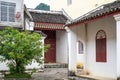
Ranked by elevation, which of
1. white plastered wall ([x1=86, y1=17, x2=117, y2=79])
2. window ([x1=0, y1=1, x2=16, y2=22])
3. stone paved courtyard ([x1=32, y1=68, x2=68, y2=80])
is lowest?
stone paved courtyard ([x1=32, y1=68, x2=68, y2=80])

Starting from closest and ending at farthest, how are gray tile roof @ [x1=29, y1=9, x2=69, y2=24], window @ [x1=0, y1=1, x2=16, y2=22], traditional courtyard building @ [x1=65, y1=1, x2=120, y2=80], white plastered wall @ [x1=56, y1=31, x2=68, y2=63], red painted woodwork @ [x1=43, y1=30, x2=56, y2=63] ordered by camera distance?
traditional courtyard building @ [x1=65, y1=1, x2=120, y2=80] < window @ [x1=0, y1=1, x2=16, y2=22] < gray tile roof @ [x1=29, y1=9, x2=69, y2=24] < white plastered wall @ [x1=56, y1=31, x2=68, y2=63] < red painted woodwork @ [x1=43, y1=30, x2=56, y2=63]

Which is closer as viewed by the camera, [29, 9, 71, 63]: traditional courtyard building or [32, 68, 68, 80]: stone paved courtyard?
[32, 68, 68, 80]: stone paved courtyard

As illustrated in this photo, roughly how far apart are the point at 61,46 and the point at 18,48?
447 inches

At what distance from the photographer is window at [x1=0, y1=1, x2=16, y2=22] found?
19.8m

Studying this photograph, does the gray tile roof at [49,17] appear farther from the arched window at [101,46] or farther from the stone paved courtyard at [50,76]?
the arched window at [101,46]

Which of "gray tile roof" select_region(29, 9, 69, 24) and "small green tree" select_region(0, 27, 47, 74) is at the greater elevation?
"gray tile roof" select_region(29, 9, 69, 24)

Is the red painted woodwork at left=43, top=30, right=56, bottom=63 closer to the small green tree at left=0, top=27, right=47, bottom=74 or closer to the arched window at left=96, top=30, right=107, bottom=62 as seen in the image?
the small green tree at left=0, top=27, right=47, bottom=74

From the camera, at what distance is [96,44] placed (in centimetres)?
1395

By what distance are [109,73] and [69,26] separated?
11.4 ft

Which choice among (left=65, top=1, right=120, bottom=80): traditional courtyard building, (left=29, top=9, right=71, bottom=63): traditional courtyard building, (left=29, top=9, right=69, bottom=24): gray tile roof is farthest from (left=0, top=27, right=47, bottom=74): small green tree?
(left=29, top=9, right=71, bottom=63): traditional courtyard building

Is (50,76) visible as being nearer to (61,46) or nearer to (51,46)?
(61,46)

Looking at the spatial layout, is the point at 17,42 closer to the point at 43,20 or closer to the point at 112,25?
the point at 112,25

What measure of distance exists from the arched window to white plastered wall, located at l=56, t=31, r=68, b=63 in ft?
31.3

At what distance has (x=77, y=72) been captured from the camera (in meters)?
14.7
